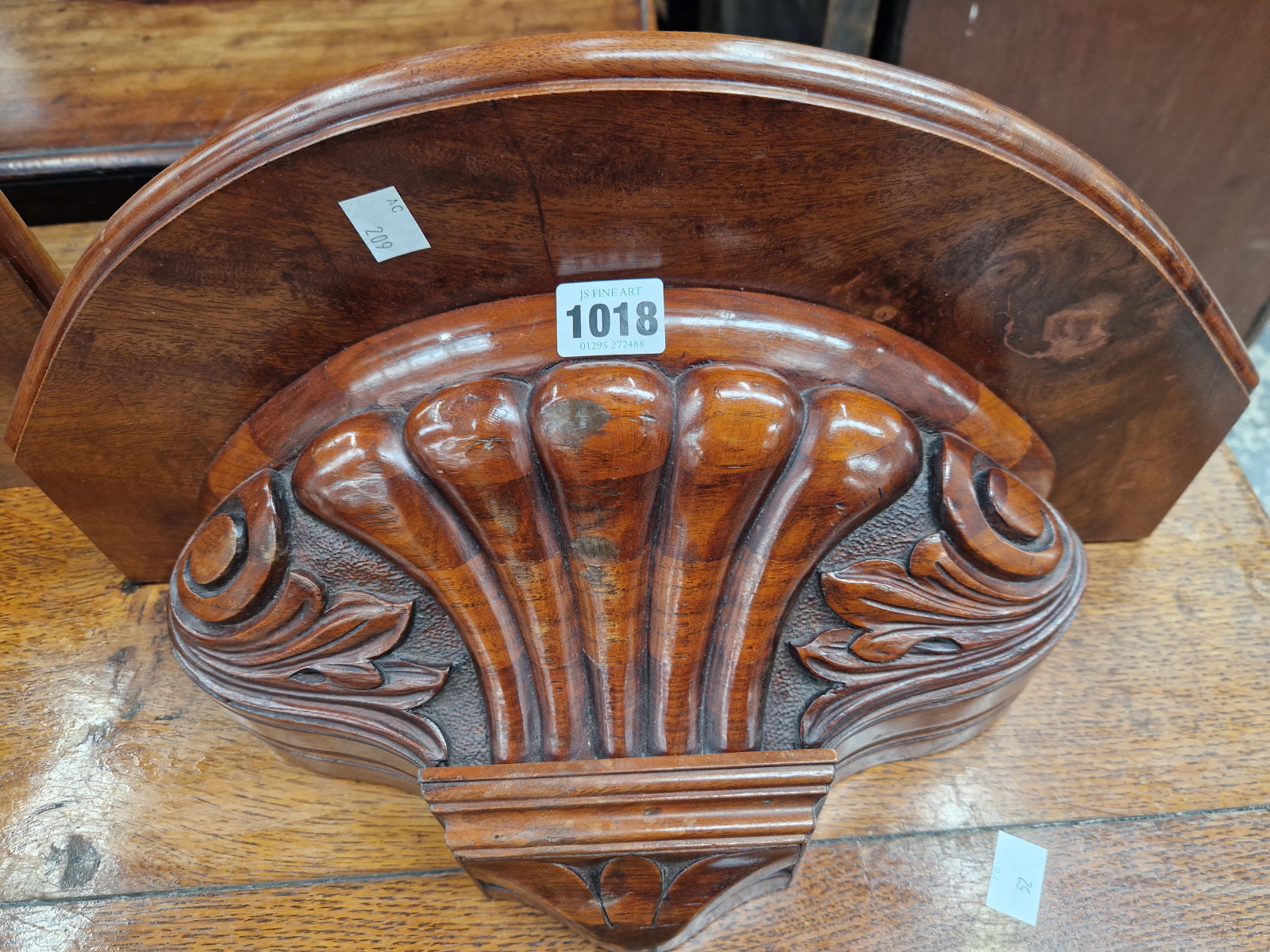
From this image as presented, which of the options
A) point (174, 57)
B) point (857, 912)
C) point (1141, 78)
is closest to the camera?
point (857, 912)

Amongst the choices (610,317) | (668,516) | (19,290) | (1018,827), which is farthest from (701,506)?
(19,290)

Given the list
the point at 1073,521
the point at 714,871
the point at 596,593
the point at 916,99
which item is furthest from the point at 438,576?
the point at 1073,521

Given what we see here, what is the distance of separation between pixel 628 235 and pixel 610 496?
15 cm

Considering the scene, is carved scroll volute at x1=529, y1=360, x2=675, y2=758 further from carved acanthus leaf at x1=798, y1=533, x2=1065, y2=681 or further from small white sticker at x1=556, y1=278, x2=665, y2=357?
carved acanthus leaf at x1=798, y1=533, x2=1065, y2=681

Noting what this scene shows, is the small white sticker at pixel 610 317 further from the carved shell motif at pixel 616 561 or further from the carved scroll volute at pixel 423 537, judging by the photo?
the carved scroll volute at pixel 423 537

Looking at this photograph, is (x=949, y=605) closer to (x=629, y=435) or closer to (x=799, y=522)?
(x=799, y=522)

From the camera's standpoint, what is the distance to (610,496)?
1.69 ft

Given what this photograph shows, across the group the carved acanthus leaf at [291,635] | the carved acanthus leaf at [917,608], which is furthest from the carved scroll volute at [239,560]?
the carved acanthus leaf at [917,608]

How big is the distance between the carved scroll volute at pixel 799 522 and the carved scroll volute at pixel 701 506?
11 mm

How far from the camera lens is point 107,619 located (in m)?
0.75

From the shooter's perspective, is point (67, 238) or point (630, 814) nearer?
point (630, 814)

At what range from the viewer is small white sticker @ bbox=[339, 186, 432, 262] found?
1.53 feet

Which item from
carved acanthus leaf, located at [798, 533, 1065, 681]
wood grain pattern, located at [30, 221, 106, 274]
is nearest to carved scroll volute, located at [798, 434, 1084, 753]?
carved acanthus leaf, located at [798, 533, 1065, 681]

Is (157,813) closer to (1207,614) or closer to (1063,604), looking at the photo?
(1063,604)
